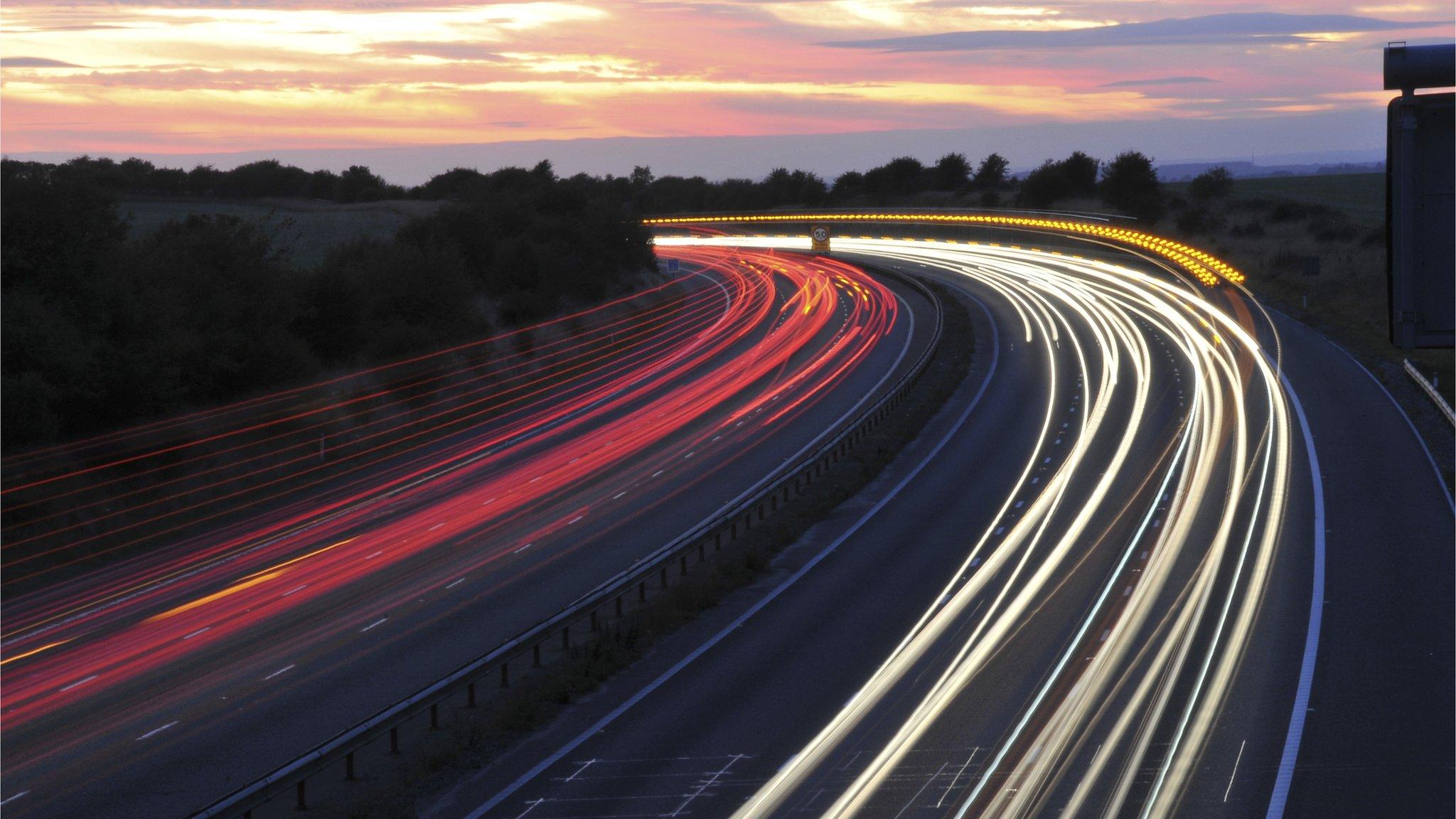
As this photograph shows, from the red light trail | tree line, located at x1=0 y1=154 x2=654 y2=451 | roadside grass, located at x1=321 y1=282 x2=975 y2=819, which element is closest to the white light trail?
roadside grass, located at x1=321 y1=282 x2=975 y2=819

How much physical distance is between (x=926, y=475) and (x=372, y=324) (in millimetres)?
22468

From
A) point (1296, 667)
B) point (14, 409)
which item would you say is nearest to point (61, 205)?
point (14, 409)

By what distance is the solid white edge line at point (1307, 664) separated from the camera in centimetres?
1183

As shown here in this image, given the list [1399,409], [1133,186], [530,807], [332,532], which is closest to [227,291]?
[332,532]

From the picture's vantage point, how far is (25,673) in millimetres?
17719

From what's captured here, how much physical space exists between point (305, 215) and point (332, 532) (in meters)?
75.1

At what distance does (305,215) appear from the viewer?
316ft

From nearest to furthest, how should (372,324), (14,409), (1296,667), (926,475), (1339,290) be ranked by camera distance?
(1296,667)
(14,409)
(926,475)
(372,324)
(1339,290)

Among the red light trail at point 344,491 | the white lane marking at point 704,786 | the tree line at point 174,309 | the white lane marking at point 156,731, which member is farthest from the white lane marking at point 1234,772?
the tree line at point 174,309

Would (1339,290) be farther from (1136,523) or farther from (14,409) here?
(14,409)

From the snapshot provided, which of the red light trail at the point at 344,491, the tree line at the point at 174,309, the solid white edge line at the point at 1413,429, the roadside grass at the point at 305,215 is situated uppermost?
the roadside grass at the point at 305,215

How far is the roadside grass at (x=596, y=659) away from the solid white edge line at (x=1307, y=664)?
23.3 feet

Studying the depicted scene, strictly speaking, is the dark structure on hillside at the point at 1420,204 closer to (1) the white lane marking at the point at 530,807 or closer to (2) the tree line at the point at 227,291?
(1) the white lane marking at the point at 530,807

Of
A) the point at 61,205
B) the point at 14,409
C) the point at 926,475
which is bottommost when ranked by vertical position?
the point at 926,475
